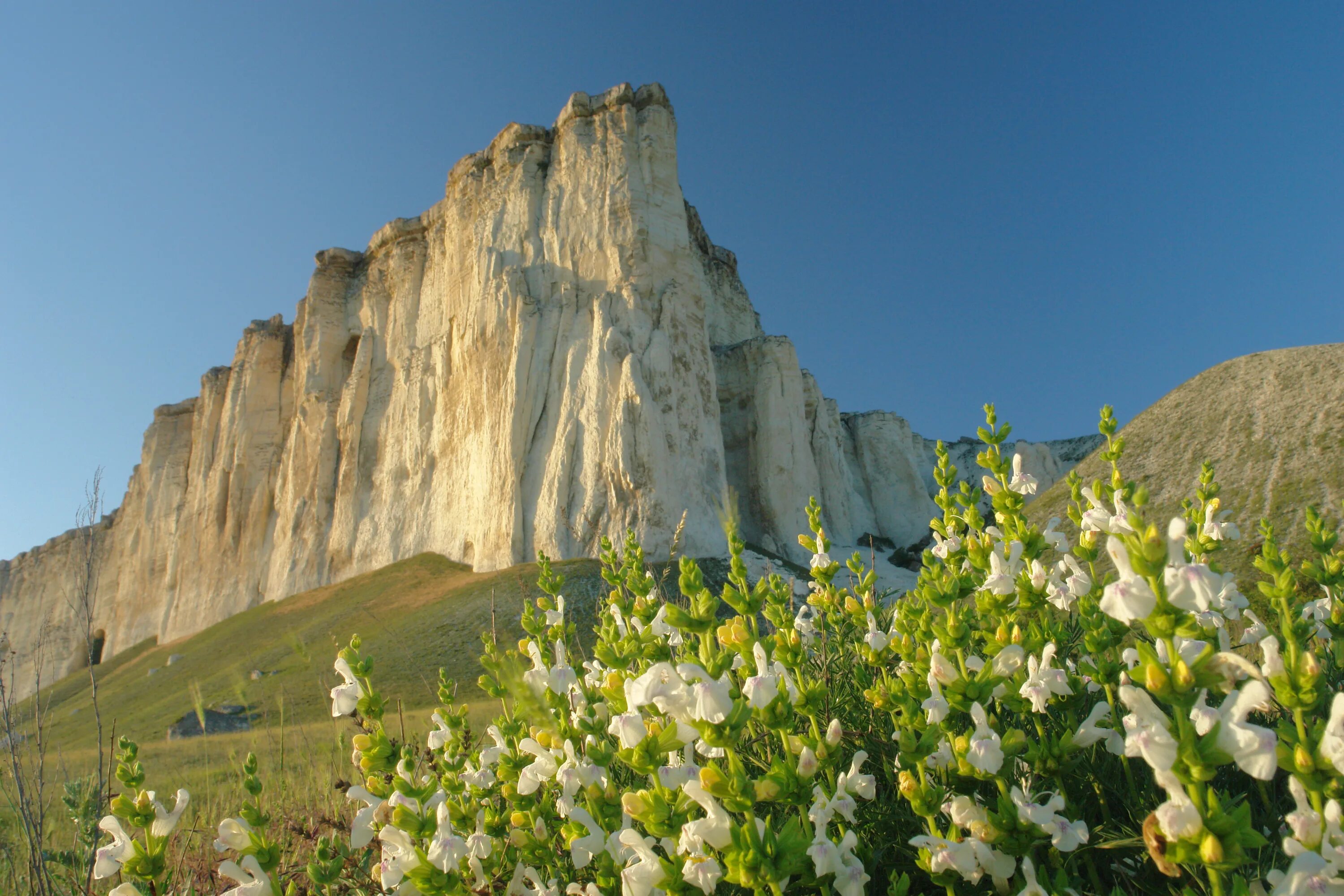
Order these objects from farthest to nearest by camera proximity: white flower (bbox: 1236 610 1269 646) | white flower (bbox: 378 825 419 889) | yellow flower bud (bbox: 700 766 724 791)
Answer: white flower (bbox: 1236 610 1269 646), white flower (bbox: 378 825 419 889), yellow flower bud (bbox: 700 766 724 791)

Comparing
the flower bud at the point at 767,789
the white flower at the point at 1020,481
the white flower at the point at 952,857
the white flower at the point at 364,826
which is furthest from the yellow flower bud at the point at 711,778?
the white flower at the point at 1020,481

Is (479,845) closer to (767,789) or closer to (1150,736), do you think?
(767,789)

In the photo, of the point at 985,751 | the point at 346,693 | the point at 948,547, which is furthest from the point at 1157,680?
the point at 346,693

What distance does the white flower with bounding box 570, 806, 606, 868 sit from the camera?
164cm

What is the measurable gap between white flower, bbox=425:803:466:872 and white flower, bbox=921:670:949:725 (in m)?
1.15

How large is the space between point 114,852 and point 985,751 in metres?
2.12

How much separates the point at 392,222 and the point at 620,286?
682 inches

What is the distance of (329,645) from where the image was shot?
2286 cm

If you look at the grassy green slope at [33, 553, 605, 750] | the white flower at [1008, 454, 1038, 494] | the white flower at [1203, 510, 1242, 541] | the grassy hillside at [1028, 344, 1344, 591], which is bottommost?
the grassy green slope at [33, 553, 605, 750]

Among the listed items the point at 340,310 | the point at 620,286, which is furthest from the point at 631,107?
the point at 340,310

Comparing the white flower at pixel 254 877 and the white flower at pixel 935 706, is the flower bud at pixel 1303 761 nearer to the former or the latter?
the white flower at pixel 935 706

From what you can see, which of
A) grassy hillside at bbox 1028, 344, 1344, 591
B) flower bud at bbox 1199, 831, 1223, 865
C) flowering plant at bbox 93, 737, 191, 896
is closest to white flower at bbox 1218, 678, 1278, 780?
flower bud at bbox 1199, 831, 1223, 865

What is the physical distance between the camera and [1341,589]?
2.24 meters

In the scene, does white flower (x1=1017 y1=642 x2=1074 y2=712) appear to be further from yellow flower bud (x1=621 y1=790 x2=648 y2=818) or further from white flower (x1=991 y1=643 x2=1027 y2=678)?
yellow flower bud (x1=621 y1=790 x2=648 y2=818)
